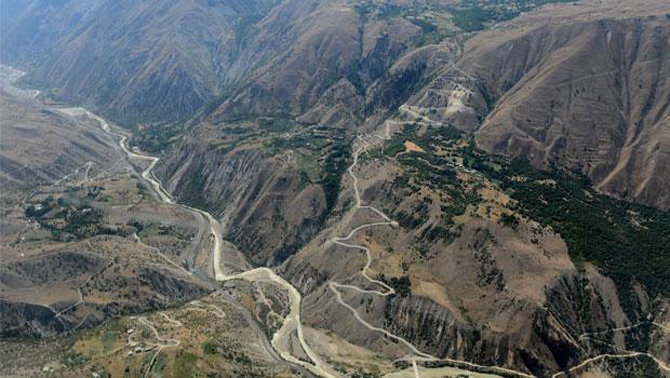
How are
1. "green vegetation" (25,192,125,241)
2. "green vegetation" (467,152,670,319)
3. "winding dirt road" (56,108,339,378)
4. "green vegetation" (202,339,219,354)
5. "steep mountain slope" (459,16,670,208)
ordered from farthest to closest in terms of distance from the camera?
"green vegetation" (25,192,125,241) < "steep mountain slope" (459,16,670,208) < "green vegetation" (467,152,670,319) < "winding dirt road" (56,108,339,378) < "green vegetation" (202,339,219,354)

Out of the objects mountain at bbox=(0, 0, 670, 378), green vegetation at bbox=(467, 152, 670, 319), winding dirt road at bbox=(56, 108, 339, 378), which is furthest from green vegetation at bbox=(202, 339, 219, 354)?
green vegetation at bbox=(467, 152, 670, 319)

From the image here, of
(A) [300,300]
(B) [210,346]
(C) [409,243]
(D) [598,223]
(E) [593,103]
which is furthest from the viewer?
(E) [593,103]

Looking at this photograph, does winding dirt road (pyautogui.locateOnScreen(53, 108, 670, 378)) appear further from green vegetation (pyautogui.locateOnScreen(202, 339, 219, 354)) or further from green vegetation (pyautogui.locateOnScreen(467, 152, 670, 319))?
green vegetation (pyautogui.locateOnScreen(467, 152, 670, 319))

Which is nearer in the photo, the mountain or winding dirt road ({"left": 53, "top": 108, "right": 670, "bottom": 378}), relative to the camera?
winding dirt road ({"left": 53, "top": 108, "right": 670, "bottom": 378})

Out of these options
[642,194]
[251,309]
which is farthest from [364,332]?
[642,194]

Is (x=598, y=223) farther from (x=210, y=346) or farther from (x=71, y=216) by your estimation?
(x=71, y=216)

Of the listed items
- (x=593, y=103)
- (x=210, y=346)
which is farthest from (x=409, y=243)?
(x=593, y=103)

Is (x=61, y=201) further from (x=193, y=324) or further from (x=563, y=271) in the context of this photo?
(x=563, y=271)

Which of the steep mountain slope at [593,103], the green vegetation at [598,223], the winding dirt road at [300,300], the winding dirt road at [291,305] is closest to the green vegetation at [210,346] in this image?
the winding dirt road at [300,300]
